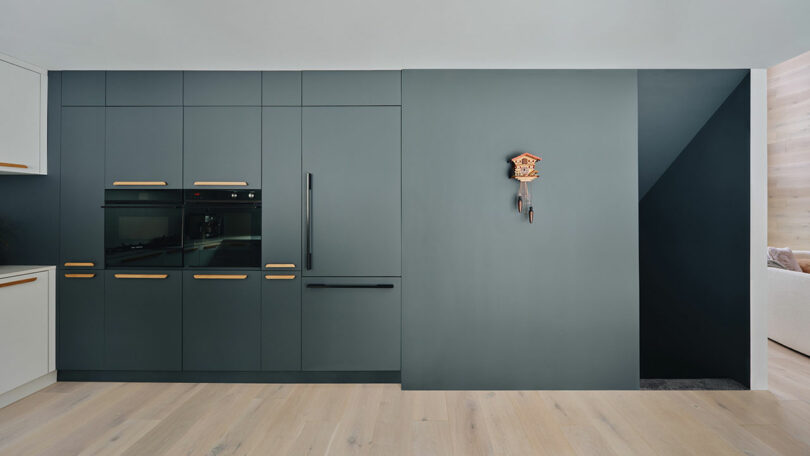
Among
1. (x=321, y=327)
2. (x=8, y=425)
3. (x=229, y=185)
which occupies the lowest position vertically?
(x=8, y=425)

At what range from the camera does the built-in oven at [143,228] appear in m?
2.89

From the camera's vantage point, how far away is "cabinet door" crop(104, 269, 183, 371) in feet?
9.53

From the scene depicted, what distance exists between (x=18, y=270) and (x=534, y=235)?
3.68m

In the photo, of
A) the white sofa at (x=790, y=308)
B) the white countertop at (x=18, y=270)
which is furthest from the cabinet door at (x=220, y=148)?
the white sofa at (x=790, y=308)

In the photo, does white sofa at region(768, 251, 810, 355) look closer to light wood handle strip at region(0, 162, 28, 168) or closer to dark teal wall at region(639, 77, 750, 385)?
dark teal wall at region(639, 77, 750, 385)

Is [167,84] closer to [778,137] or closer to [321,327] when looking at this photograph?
[321,327]

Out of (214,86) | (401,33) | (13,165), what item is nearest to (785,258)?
(401,33)

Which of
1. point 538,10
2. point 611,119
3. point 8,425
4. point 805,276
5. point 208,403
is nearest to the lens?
point 538,10

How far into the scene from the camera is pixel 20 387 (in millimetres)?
2691

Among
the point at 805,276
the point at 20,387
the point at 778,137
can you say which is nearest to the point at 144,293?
the point at 20,387

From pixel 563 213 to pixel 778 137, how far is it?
4.12 m

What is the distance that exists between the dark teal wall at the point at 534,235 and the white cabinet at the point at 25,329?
8.74ft

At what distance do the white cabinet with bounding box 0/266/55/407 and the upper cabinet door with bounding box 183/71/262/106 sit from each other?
1668mm

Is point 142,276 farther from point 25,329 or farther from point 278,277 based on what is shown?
point 278,277
